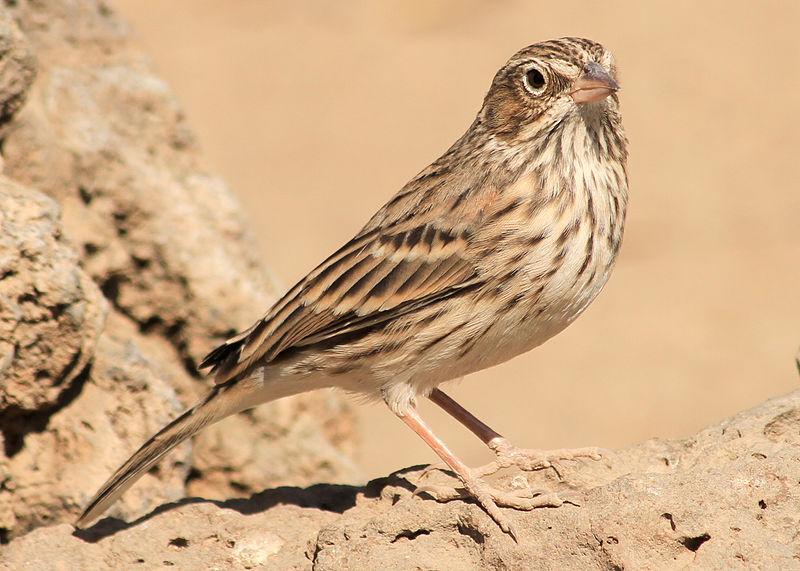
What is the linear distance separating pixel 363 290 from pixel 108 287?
190cm

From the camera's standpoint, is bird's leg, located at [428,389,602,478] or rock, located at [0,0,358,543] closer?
bird's leg, located at [428,389,602,478]

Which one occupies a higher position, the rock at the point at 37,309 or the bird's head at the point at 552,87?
the rock at the point at 37,309

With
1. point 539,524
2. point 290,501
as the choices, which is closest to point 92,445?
point 290,501

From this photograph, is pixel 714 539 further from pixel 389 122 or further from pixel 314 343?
pixel 389 122

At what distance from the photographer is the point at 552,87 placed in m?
5.78

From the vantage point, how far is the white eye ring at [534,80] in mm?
5797

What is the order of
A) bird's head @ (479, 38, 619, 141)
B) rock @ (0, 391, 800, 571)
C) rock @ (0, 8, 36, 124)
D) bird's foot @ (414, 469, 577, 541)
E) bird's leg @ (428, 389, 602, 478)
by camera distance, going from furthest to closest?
rock @ (0, 8, 36, 124), bird's head @ (479, 38, 619, 141), bird's leg @ (428, 389, 602, 478), bird's foot @ (414, 469, 577, 541), rock @ (0, 391, 800, 571)

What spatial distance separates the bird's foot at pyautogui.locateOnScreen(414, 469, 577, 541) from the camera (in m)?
4.84

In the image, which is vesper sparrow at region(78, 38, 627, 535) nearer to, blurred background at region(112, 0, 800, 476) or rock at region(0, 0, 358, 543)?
rock at region(0, 0, 358, 543)

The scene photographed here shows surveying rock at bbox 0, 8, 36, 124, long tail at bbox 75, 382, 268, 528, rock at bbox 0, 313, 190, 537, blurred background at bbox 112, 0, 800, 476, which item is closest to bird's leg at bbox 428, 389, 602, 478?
long tail at bbox 75, 382, 268, 528

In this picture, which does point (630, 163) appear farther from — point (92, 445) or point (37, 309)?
point (37, 309)

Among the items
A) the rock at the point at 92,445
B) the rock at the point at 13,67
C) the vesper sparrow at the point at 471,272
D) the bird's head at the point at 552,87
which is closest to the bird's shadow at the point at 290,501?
the vesper sparrow at the point at 471,272

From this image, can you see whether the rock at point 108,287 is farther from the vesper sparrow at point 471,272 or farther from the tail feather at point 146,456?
the vesper sparrow at point 471,272

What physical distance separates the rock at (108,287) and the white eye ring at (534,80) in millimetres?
2202
